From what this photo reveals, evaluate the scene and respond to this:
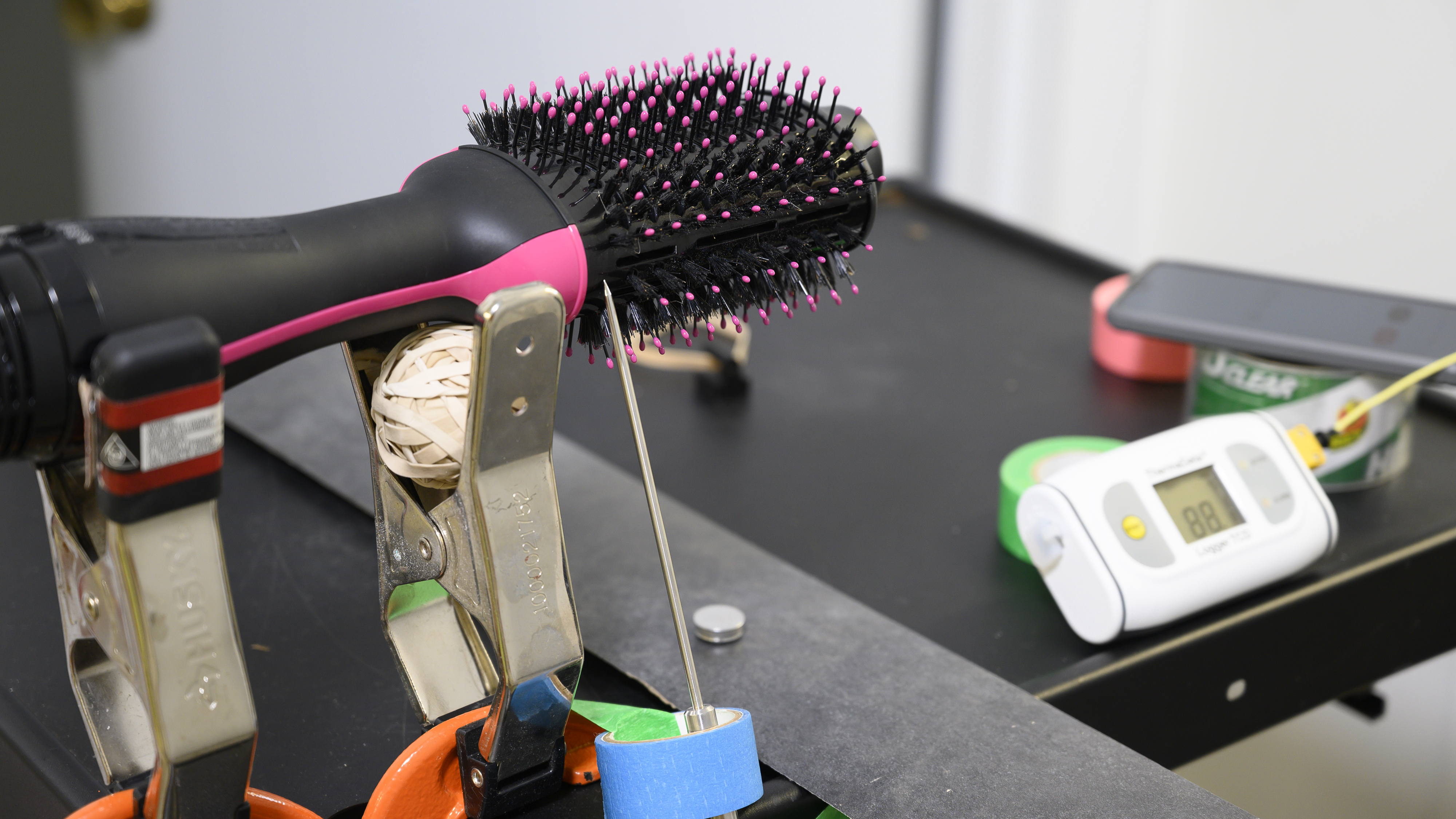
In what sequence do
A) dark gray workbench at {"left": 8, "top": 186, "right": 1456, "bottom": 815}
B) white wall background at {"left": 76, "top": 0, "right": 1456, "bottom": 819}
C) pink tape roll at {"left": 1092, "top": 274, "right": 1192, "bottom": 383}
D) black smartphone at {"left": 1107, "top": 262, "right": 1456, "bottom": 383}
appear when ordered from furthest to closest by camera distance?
1. white wall background at {"left": 76, "top": 0, "right": 1456, "bottom": 819}
2. pink tape roll at {"left": 1092, "top": 274, "right": 1192, "bottom": 383}
3. black smartphone at {"left": 1107, "top": 262, "right": 1456, "bottom": 383}
4. dark gray workbench at {"left": 8, "top": 186, "right": 1456, "bottom": 815}

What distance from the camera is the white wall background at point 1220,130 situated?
152 centimetres

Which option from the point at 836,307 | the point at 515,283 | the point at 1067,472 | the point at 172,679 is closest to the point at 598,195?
the point at 515,283

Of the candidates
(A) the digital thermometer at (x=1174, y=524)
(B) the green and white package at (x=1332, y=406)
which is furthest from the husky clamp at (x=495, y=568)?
(B) the green and white package at (x=1332, y=406)

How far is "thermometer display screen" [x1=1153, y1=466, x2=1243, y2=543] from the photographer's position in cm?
68

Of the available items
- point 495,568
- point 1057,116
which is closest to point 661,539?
point 495,568

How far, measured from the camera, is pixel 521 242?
449 mm

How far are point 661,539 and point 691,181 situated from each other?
143 mm

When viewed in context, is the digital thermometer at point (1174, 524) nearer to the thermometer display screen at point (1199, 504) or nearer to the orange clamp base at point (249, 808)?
the thermometer display screen at point (1199, 504)

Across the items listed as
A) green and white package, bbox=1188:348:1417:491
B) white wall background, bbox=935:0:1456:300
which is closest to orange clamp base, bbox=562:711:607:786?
green and white package, bbox=1188:348:1417:491

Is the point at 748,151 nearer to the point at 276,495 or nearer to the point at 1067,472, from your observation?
the point at 1067,472

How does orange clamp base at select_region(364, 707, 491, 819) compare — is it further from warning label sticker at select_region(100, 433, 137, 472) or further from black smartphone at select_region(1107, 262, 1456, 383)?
black smartphone at select_region(1107, 262, 1456, 383)

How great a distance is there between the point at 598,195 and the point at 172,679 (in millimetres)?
225

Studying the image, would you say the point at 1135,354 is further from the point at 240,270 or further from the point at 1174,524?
the point at 240,270

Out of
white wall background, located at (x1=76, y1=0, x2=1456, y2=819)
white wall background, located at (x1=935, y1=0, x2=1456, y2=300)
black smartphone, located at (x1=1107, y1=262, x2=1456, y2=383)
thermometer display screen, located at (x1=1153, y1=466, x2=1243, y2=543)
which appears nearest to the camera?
thermometer display screen, located at (x1=1153, y1=466, x2=1243, y2=543)
